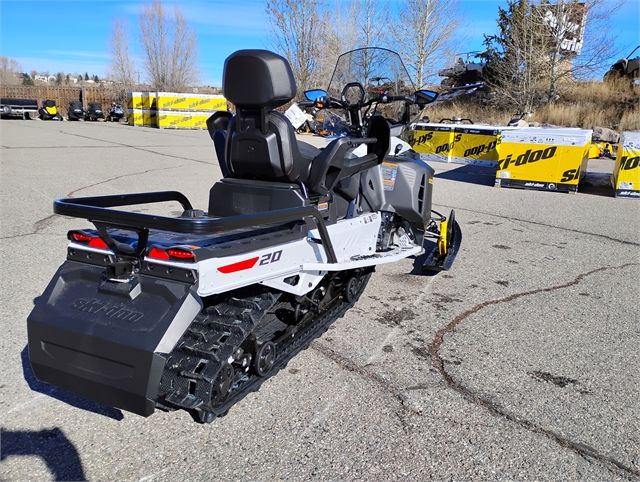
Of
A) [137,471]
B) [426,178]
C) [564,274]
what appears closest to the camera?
[137,471]

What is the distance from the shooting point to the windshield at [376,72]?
466cm

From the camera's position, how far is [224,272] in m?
2.37

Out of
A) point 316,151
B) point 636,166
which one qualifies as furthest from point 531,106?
point 316,151

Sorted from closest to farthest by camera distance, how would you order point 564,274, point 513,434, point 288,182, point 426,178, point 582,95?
point 513,434 < point 288,182 < point 426,178 < point 564,274 < point 582,95

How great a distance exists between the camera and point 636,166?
9.65 m

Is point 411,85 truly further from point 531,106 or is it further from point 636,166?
point 531,106

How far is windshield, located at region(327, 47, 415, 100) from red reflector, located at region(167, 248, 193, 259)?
2.85 m

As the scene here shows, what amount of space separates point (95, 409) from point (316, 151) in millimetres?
2153

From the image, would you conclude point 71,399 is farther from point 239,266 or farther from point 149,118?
point 149,118

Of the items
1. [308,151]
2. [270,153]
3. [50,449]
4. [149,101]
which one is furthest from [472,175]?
[149,101]

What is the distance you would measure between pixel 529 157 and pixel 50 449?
33.3 ft

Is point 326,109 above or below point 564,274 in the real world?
above

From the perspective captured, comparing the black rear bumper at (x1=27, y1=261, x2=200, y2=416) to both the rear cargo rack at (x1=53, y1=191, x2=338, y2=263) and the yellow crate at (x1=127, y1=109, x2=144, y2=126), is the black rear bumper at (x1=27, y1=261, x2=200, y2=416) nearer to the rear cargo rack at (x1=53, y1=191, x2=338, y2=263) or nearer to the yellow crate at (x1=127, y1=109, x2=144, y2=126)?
the rear cargo rack at (x1=53, y1=191, x2=338, y2=263)

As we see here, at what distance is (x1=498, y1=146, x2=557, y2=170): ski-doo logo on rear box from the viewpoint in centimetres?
1018
